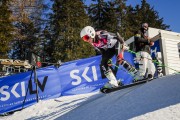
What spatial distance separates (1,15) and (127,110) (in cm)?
2429

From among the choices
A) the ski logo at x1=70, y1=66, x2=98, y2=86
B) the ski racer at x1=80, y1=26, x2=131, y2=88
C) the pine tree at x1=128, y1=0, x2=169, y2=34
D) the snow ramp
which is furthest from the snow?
the pine tree at x1=128, y1=0, x2=169, y2=34

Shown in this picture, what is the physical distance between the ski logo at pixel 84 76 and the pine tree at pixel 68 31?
23.6 meters

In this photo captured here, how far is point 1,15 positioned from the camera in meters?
28.2

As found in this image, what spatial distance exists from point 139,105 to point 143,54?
3.27 metres

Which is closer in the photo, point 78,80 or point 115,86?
point 115,86

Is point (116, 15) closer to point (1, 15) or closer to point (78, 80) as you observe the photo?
point (1, 15)

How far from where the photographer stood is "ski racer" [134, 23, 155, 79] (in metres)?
9.21

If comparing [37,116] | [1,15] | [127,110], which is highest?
[1,15]

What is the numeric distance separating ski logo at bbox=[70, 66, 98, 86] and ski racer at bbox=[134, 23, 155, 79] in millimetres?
4052

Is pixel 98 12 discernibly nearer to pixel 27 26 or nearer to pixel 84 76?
pixel 27 26

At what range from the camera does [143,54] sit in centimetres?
939

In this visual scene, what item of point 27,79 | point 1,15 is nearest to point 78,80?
point 27,79

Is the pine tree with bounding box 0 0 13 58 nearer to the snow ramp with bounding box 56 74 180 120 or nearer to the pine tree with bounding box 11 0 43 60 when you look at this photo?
the pine tree with bounding box 11 0 43 60

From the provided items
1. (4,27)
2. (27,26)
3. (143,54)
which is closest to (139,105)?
(143,54)
